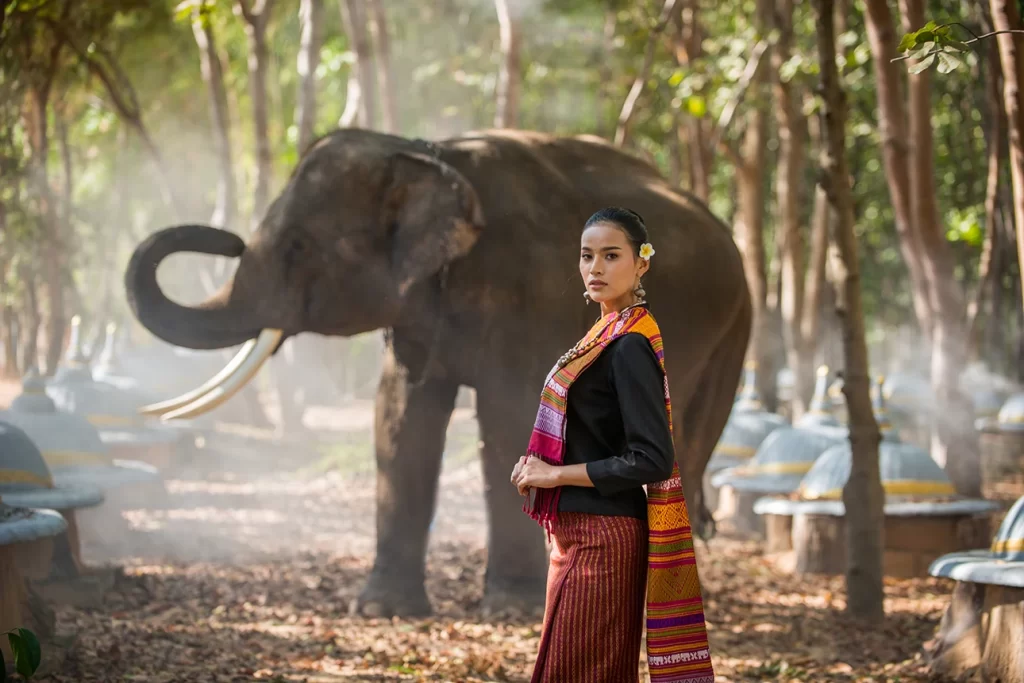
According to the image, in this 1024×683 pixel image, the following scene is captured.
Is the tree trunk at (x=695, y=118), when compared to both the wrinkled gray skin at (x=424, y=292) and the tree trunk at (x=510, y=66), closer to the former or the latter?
the tree trunk at (x=510, y=66)

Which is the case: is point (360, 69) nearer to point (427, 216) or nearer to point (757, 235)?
point (757, 235)

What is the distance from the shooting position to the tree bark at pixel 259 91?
15.4 meters

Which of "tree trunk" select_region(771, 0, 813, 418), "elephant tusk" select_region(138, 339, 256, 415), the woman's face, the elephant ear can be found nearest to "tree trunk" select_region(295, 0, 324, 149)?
"tree trunk" select_region(771, 0, 813, 418)

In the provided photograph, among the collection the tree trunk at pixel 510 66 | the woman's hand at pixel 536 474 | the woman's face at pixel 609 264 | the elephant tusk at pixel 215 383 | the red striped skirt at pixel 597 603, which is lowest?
the red striped skirt at pixel 597 603

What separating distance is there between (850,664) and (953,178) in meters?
15.3

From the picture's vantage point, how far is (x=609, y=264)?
11.8 feet

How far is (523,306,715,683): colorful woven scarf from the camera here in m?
3.51

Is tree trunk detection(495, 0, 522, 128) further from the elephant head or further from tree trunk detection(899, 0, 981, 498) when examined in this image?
the elephant head

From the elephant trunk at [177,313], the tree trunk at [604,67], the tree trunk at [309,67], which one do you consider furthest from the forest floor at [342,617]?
the tree trunk at [604,67]

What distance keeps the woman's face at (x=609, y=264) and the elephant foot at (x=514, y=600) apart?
4.01 m

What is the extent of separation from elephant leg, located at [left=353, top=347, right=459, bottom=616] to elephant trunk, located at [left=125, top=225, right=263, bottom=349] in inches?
38.3

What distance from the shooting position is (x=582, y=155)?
823 centimetres

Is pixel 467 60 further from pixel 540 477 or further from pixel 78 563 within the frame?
pixel 540 477

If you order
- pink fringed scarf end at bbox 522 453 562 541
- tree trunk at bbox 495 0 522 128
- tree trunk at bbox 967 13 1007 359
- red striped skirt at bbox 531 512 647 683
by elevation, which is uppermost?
tree trunk at bbox 495 0 522 128
